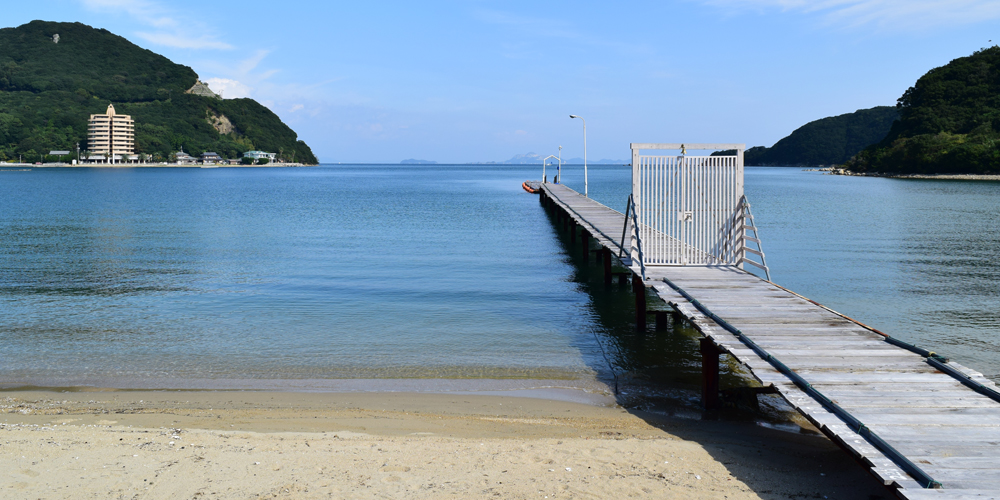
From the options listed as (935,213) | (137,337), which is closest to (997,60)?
(935,213)

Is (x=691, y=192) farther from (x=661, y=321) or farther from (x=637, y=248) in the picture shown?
(x=661, y=321)

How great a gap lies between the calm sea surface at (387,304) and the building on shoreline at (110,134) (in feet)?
569

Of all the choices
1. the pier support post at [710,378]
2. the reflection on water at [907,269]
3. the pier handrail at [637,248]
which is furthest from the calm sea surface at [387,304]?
the pier handrail at [637,248]

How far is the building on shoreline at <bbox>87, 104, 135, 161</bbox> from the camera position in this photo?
608 feet

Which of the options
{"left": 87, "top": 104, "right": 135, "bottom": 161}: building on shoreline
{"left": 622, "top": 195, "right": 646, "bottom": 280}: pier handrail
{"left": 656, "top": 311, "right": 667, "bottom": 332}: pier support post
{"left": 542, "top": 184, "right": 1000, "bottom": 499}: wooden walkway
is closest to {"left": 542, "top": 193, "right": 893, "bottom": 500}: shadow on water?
{"left": 656, "top": 311, "right": 667, "bottom": 332}: pier support post

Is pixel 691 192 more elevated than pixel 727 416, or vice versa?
pixel 691 192

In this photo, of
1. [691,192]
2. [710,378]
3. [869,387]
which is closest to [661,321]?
[691,192]

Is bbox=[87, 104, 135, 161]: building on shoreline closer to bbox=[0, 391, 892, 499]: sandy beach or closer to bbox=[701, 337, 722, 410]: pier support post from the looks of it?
bbox=[0, 391, 892, 499]: sandy beach

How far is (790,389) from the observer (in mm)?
6449

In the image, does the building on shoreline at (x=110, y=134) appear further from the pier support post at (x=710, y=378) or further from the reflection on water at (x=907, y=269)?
the pier support post at (x=710, y=378)

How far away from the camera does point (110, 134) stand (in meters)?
187

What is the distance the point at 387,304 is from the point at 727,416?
8971mm

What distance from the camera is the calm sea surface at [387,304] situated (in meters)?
10.7

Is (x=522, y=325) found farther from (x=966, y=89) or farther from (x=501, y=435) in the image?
(x=966, y=89)
